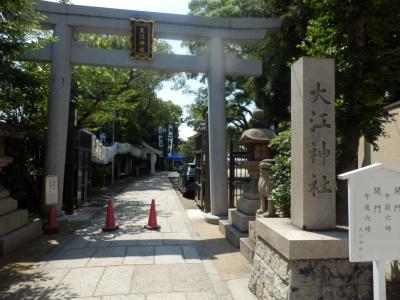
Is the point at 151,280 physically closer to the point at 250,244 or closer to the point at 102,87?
the point at 250,244

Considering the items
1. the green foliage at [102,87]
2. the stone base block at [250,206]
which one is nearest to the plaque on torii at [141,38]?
the green foliage at [102,87]

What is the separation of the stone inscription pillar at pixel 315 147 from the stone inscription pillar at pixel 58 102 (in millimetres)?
7568

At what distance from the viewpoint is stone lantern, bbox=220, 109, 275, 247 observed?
791cm

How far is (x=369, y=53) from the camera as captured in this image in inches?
199

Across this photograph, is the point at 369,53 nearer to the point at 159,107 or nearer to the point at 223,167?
the point at 223,167

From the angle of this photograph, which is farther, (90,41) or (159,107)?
(159,107)

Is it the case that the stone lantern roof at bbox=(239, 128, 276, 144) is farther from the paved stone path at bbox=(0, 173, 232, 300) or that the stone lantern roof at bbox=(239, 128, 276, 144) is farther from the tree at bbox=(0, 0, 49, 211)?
the tree at bbox=(0, 0, 49, 211)

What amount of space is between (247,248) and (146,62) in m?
6.11

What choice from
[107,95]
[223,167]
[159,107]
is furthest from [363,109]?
[159,107]

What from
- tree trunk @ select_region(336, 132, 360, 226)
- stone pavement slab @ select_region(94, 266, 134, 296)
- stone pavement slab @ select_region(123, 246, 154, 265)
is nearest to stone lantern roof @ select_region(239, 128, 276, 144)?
tree trunk @ select_region(336, 132, 360, 226)

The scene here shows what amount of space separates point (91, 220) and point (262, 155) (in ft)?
18.9

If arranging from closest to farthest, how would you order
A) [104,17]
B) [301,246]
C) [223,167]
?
[301,246] → [104,17] → [223,167]

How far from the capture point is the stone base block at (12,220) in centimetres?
706

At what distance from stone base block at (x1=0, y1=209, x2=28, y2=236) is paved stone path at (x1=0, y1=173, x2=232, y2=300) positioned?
109cm
